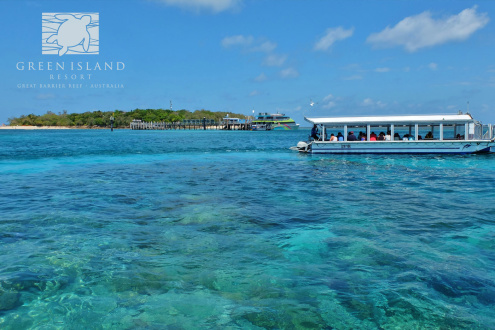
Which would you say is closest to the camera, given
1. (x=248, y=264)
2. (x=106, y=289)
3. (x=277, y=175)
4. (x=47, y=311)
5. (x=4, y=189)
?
(x=47, y=311)

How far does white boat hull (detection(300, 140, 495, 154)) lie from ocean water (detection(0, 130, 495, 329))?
15820 mm

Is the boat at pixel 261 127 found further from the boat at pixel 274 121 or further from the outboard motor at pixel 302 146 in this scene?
the outboard motor at pixel 302 146

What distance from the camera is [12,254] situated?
7.43 metres

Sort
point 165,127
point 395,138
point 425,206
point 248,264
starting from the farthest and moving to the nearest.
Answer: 1. point 165,127
2. point 395,138
3. point 425,206
4. point 248,264

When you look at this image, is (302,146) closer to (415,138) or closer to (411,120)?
(415,138)

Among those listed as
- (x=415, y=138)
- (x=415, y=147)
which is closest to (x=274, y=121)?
(x=415, y=138)

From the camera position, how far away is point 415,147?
29.9 m

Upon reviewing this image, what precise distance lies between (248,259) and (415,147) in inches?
1053

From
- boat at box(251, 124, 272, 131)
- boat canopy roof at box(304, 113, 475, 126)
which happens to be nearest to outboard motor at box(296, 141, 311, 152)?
boat canopy roof at box(304, 113, 475, 126)

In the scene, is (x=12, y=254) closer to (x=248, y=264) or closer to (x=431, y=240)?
(x=248, y=264)

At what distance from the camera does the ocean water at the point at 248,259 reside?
5207 mm

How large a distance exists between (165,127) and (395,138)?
17490 cm

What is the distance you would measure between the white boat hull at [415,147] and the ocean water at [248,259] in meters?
15.8

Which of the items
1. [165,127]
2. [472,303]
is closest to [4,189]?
[472,303]
